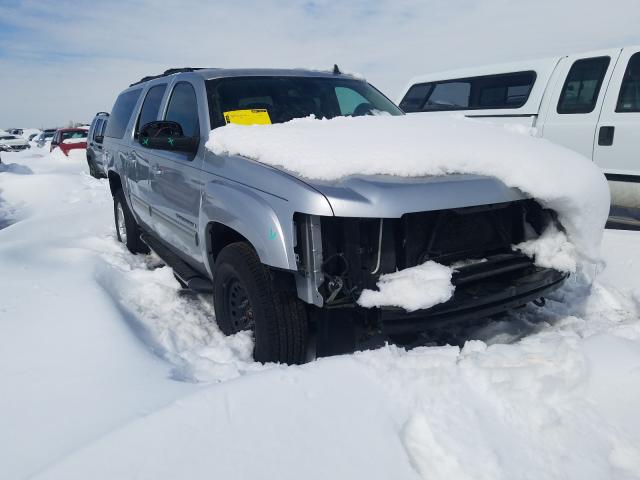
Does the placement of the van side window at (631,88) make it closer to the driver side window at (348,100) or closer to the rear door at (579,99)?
the rear door at (579,99)

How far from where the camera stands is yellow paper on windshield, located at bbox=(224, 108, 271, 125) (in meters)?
3.22

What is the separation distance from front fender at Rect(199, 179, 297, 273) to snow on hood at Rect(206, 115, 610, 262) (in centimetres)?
19

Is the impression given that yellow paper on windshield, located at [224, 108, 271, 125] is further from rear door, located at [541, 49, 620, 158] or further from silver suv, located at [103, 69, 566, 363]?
rear door, located at [541, 49, 620, 158]

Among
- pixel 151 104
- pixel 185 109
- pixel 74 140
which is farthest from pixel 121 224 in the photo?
pixel 74 140

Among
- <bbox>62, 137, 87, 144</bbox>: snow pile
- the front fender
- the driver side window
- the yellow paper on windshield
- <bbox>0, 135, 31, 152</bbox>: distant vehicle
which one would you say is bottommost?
<bbox>0, 135, 31, 152</bbox>: distant vehicle

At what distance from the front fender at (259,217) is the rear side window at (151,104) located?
5.78ft

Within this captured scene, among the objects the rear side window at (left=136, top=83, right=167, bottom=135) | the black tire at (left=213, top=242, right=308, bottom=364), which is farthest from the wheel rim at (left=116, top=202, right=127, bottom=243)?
the black tire at (left=213, top=242, right=308, bottom=364)

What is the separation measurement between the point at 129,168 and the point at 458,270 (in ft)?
12.0

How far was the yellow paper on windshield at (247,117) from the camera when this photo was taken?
3.22 metres

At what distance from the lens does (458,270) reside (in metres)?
2.44

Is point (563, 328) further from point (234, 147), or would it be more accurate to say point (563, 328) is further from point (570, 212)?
point (234, 147)

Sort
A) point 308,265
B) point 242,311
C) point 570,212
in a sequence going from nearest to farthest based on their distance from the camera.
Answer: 1. point 308,265
2. point 570,212
3. point 242,311

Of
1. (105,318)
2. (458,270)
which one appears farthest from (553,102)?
(105,318)

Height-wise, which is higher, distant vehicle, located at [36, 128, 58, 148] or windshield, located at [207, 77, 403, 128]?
windshield, located at [207, 77, 403, 128]
